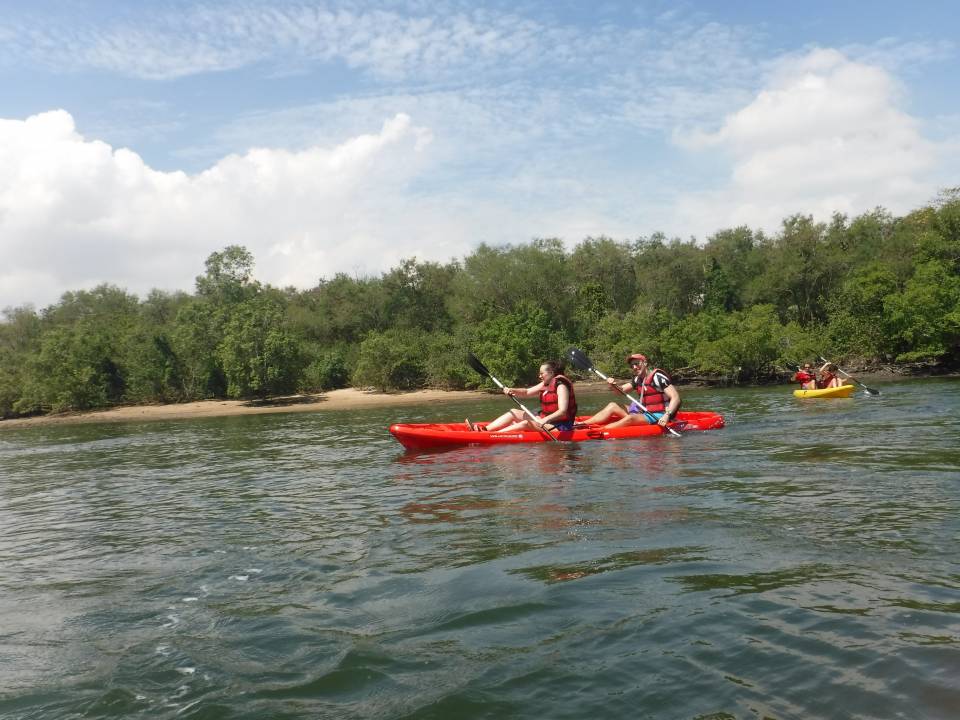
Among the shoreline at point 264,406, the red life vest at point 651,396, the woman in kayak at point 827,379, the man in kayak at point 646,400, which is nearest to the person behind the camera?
the man in kayak at point 646,400

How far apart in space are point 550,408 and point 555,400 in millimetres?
216

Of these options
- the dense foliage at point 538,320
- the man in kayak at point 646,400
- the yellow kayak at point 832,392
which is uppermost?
the dense foliage at point 538,320

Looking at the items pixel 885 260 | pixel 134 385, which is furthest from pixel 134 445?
pixel 885 260

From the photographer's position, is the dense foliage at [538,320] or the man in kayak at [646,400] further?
the dense foliage at [538,320]

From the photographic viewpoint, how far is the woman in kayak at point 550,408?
11961 millimetres

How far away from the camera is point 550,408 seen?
12359 mm

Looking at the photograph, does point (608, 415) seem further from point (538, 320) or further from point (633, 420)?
point (538, 320)

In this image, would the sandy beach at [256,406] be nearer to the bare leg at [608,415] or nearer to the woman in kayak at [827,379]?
the woman in kayak at [827,379]

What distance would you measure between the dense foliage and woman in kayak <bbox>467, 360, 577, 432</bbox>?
895 inches

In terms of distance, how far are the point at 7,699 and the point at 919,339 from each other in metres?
35.3

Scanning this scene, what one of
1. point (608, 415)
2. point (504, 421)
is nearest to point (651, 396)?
point (608, 415)

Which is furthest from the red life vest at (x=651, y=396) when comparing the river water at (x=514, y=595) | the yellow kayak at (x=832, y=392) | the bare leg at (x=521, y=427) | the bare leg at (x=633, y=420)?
the yellow kayak at (x=832, y=392)

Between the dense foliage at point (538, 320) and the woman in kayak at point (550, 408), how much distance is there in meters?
22.7

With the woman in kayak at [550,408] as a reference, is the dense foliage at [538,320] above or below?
above
